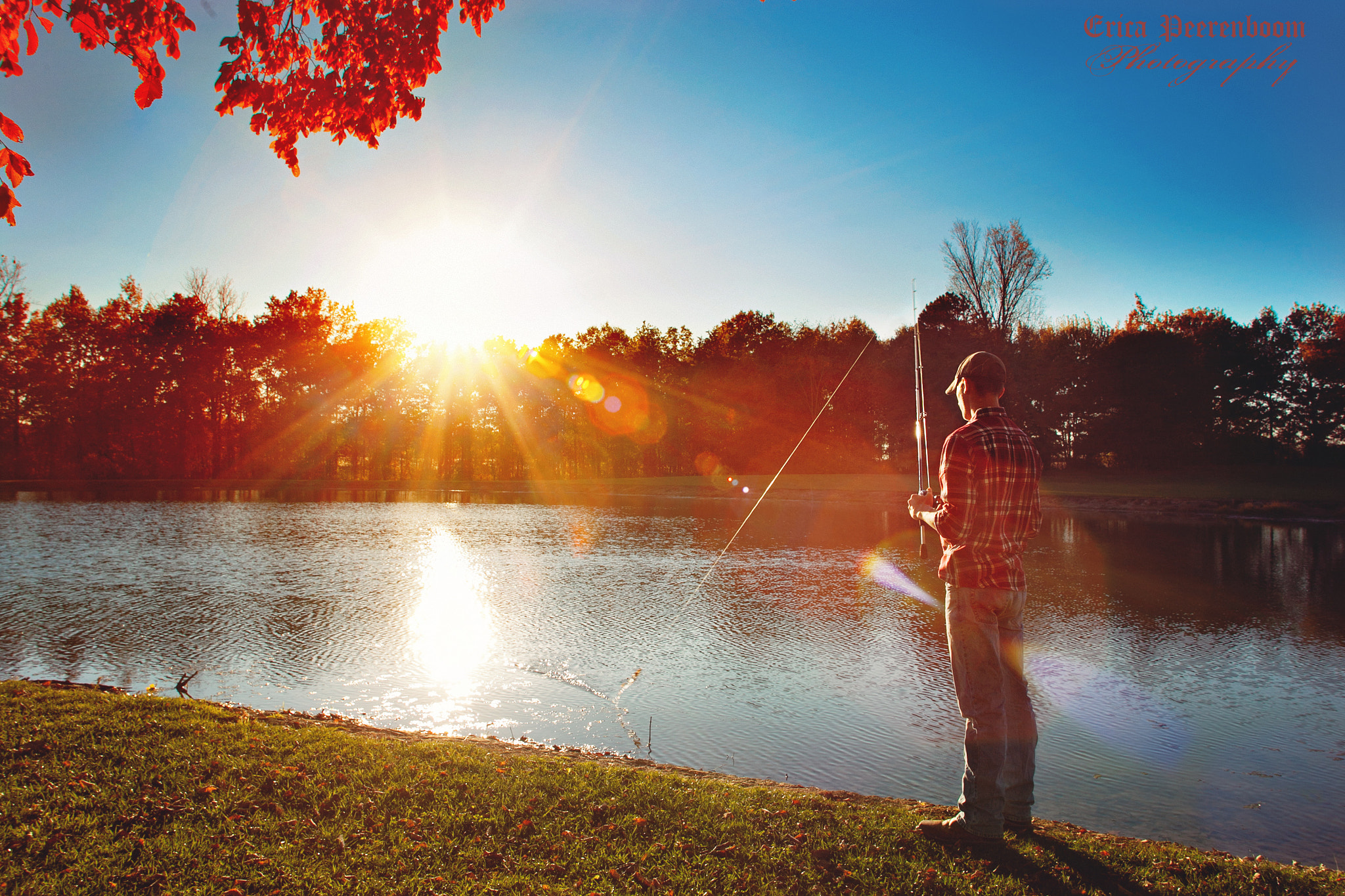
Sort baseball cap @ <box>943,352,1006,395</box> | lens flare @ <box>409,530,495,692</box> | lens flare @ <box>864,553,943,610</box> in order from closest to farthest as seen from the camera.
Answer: baseball cap @ <box>943,352,1006,395</box> < lens flare @ <box>409,530,495,692</box> < lens flare @ <box>864,553,943,610</box>

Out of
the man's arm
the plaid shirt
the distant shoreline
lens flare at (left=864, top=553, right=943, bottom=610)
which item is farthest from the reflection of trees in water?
the man's arm

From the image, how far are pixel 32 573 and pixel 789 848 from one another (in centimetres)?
1512

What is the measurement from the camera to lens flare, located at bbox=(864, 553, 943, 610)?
1184 cm

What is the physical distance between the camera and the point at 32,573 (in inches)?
508

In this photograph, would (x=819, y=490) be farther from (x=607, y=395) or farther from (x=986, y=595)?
(x=986, y=595)

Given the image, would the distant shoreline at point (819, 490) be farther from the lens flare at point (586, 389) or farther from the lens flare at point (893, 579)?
the lens flare at point (893, 579)

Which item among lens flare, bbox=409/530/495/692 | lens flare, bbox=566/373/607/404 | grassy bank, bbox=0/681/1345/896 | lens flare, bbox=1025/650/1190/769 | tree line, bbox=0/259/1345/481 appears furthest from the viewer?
lens flare, bbox=566/373/607/404

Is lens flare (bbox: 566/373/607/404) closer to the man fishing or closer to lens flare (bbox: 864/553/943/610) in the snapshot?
lens flare (bbox: 864/553/943/610)

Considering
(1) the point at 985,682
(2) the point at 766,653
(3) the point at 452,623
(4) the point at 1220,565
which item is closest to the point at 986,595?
(1) the point at 985,682

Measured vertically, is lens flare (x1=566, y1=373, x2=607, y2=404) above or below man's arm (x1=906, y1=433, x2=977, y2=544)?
above

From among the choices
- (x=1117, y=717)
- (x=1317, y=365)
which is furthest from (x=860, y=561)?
(x=1317, y=365)

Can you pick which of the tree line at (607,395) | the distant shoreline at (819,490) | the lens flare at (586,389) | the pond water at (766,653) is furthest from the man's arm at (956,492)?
the lens flare at (586,389)

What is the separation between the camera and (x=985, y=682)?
11.9 feet

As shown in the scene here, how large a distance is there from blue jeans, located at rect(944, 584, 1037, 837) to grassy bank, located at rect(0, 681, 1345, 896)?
7.9 inches
